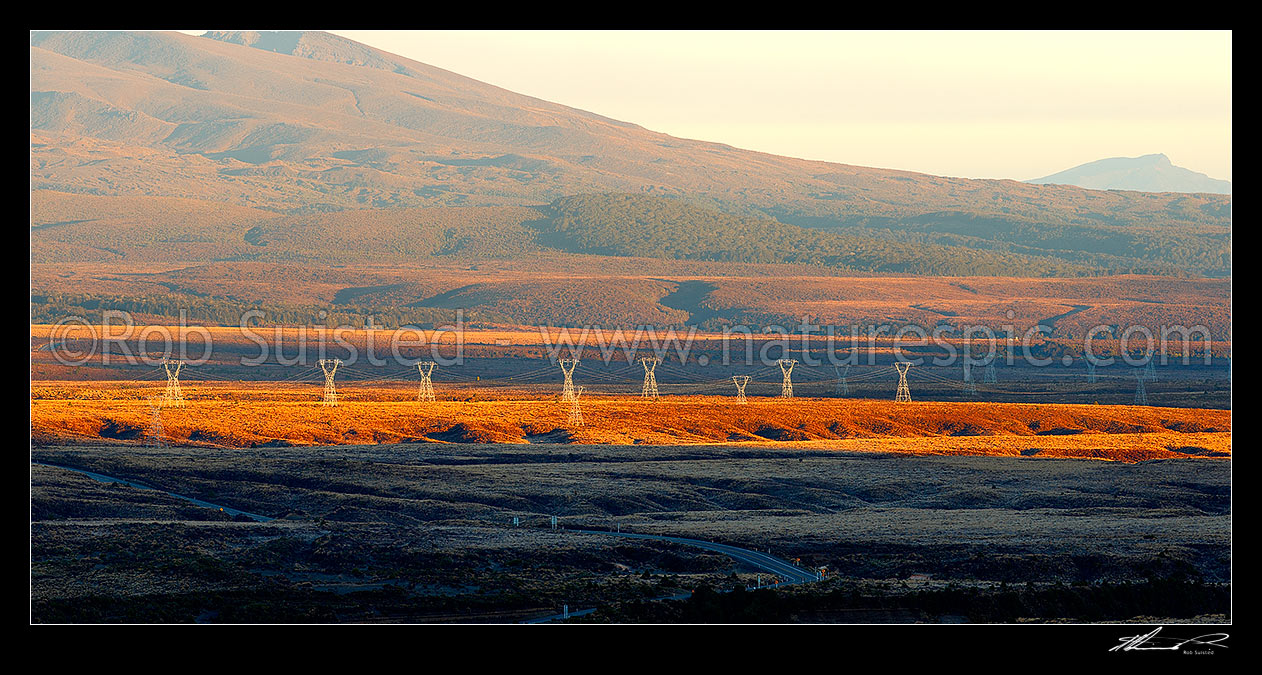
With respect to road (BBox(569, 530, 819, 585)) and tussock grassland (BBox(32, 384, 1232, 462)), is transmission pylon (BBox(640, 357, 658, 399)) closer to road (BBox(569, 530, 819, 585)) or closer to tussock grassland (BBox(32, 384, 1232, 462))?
tussock grassland (BBox(32, 384, 1232, 462))

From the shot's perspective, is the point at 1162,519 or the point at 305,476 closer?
the point at 1162,519

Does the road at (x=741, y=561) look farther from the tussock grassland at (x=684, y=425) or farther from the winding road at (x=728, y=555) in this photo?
the tussock grassland at (x=684, y=425)

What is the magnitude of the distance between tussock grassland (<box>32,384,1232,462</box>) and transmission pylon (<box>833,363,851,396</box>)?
1902 cm

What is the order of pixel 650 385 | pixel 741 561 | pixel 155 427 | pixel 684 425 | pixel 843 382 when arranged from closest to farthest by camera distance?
pixel 741 561, pixel 155 427, pixel 684 425, pixel 650 385, pixel 843 382

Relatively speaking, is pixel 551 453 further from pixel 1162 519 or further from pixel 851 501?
pixel 1162 519

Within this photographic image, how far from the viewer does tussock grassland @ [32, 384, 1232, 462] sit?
88.6m

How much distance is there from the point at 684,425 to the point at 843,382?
44482 mm

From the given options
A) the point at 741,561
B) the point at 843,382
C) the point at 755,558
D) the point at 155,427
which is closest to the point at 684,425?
the point at 155,427

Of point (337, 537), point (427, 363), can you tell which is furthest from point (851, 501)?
point (427, 363)

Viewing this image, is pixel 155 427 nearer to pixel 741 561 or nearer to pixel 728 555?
pixel 728 555

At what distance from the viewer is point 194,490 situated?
66688 millimetres

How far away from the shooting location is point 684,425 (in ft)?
322

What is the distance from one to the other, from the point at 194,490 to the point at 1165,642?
46102mm

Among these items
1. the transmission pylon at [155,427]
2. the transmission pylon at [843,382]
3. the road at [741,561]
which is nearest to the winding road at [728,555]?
the road at [741,561]
